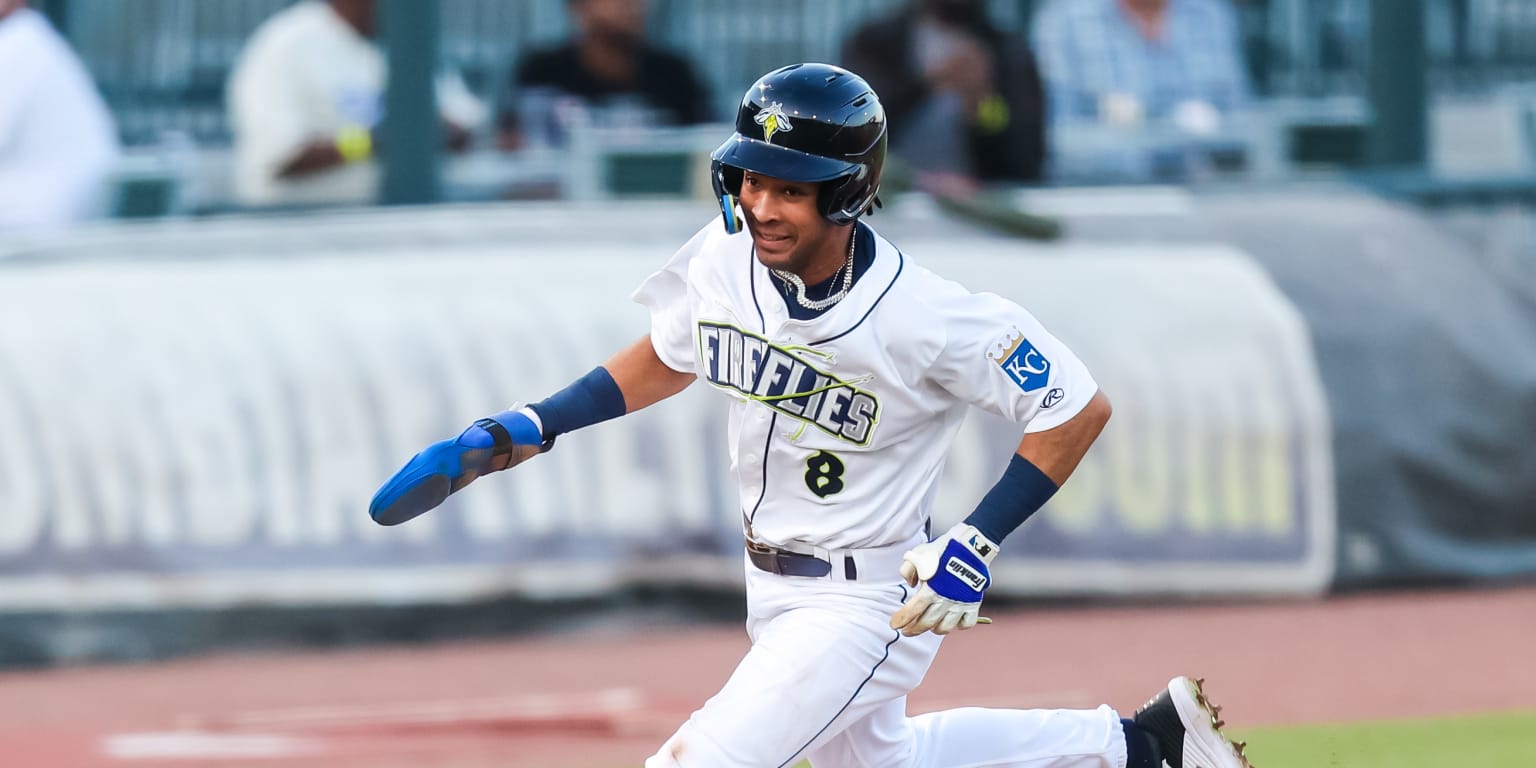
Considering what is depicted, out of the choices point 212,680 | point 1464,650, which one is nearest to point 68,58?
point 212,680

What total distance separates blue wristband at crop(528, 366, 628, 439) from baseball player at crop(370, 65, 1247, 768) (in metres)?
0.06

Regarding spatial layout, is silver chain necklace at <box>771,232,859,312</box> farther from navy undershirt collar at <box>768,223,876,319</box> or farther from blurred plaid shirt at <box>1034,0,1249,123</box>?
blurred plaid shirt at <box>1034,0,1249,123</box>

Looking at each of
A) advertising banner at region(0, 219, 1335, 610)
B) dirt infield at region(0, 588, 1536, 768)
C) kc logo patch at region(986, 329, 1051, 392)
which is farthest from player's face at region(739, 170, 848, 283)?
advertising banner at region(0, 219, 1335, 610)

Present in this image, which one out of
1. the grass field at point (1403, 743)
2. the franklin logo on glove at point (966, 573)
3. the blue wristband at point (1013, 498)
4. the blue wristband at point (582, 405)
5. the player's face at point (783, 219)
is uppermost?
the player's face at point (783, 219)

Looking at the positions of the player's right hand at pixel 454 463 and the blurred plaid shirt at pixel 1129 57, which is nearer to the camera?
the player's right hand at pixel 454 463

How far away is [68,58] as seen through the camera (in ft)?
26.5

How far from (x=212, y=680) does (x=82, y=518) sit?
0.74 metres

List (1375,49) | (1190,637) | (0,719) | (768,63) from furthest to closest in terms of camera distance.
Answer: (768,63) → (1375,49) → (1190,637) → (0,719)

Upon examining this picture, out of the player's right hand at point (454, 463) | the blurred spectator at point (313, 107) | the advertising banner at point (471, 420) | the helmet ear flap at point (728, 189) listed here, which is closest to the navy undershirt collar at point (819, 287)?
the helmet ear flap at point (728, 189)

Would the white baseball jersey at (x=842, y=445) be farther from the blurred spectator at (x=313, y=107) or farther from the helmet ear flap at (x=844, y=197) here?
the blurred spectator at (x=313, y=107)

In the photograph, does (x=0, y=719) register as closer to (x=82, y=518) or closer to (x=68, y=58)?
(x=82, y=518)

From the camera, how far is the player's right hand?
391 centimetres

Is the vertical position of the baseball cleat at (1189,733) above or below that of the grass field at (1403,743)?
above

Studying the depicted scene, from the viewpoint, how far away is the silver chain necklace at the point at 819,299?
3930mm
